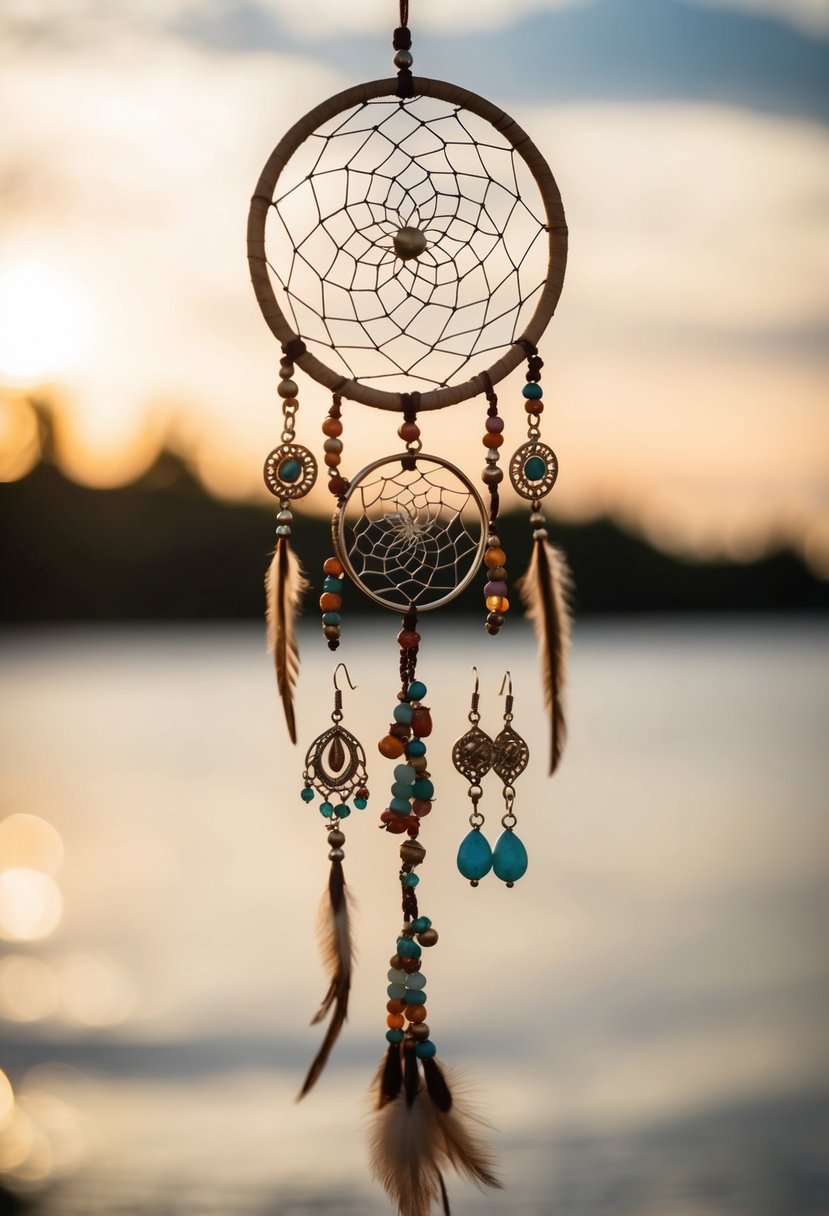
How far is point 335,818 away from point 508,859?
1.06ft

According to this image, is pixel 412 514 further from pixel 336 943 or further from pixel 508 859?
pixel 336 943

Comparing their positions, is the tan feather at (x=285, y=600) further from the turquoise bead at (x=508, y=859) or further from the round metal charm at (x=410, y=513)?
the turquoise bead at (x=508, y=859)

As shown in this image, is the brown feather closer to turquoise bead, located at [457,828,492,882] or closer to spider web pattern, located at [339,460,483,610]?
turquoise bead, located at [457,828,492,882]

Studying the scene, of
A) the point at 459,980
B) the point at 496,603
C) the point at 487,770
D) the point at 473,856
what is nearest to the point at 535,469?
the point at 496,603

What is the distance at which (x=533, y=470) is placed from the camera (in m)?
2.45

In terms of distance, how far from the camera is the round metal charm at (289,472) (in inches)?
95.1

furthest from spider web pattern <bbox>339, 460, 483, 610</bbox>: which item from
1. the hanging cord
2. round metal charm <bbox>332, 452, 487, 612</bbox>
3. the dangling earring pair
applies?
the hanging cord

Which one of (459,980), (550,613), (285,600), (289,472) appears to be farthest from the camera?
(459,980)

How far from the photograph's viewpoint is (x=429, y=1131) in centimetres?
253

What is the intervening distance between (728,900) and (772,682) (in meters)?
11.5

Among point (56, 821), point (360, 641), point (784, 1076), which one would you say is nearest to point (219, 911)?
point (56, 821)

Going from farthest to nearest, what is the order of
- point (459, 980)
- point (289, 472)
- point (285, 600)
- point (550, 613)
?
point (459, 980)
point (550, 613)
point (285, 600)
point (289, 472)

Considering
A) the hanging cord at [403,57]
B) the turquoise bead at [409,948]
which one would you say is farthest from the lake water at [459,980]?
the hanging cord at [403,57]

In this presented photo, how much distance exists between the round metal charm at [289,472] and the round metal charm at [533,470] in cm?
36
